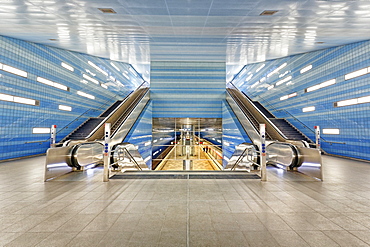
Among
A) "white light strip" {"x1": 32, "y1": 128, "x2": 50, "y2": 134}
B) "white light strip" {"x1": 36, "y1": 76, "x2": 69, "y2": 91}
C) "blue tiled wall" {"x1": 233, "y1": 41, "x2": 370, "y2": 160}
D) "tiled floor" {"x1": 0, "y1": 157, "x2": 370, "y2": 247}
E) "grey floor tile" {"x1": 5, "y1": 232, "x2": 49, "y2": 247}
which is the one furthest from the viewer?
"white light strip" {"x1": 36, "y1": 76, "x2": 69, "y2": 91}

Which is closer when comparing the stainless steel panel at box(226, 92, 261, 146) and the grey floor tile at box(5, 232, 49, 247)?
the grey floor tile at box(5, 232, 49, 247)

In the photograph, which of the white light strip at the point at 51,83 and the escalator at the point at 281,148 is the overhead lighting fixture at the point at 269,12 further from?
the white light strip at the point at 51,83

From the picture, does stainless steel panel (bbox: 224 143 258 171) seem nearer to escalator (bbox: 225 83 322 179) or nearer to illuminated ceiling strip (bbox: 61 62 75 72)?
escalator (bbox: 225 83 322 179)

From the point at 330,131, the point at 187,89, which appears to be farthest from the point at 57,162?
the point at 330,131

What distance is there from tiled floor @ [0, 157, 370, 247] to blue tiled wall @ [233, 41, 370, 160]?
19.6 feet

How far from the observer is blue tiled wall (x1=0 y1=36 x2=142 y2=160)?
8742 millimetres

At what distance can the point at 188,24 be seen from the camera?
786cm

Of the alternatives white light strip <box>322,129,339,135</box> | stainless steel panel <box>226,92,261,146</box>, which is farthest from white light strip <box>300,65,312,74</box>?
stainless steel panel <box>226,92,261,146</box>

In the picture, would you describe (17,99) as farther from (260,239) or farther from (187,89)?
(260,239)

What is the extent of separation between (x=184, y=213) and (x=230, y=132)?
36.4 ft

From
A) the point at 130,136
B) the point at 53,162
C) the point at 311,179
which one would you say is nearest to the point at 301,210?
the point at 311,179

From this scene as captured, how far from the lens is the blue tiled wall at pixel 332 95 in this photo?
8.85 metres

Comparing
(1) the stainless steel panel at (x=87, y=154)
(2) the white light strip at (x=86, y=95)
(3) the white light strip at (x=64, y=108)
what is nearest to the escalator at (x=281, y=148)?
(1) the stainless steel panel at (x=87, y=154)

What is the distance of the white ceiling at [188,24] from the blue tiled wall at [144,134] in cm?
505
